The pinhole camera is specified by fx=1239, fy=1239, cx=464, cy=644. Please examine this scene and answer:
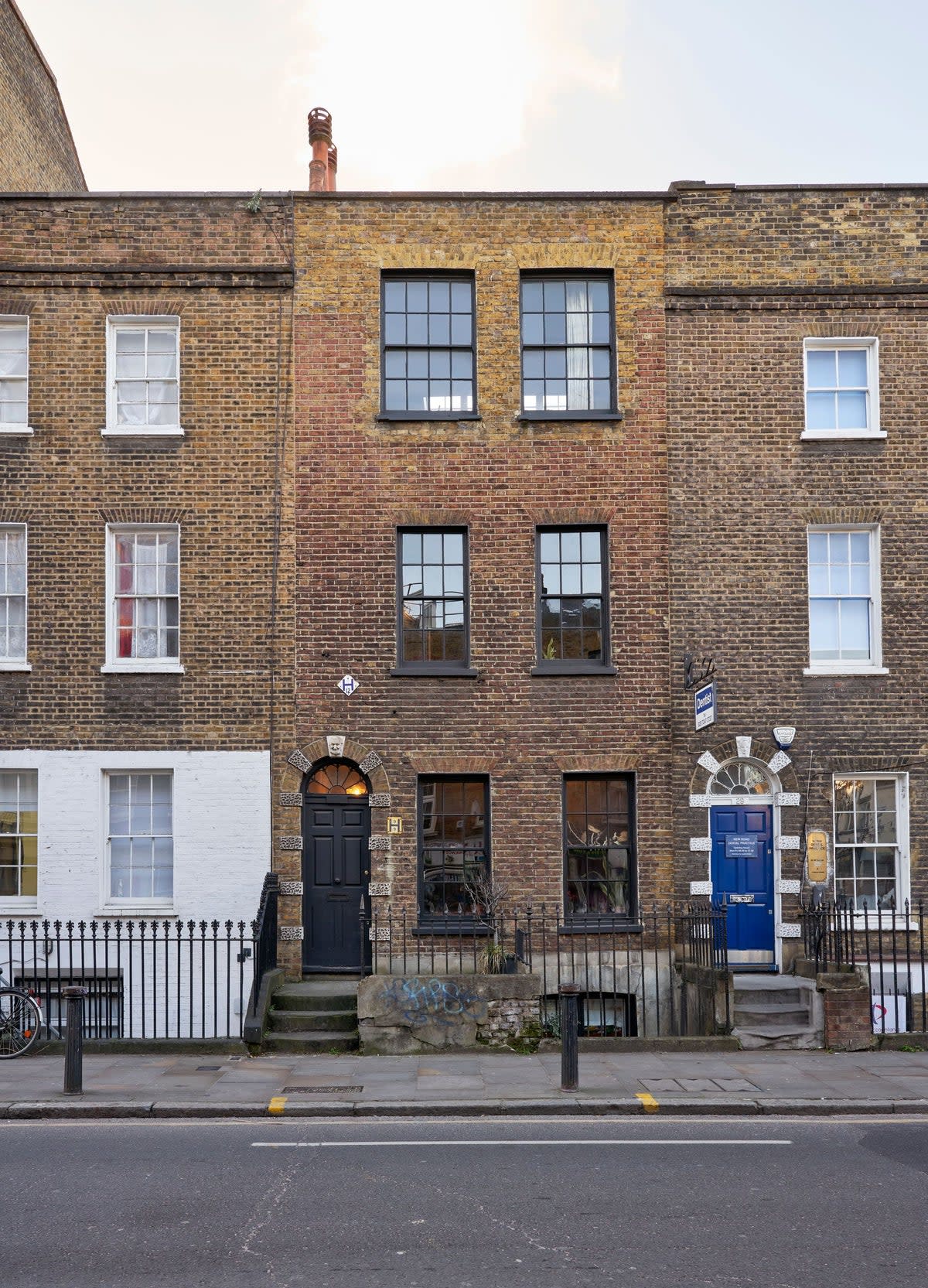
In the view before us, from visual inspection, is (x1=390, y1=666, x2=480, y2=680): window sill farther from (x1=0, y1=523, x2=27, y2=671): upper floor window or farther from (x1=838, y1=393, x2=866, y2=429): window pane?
(x1=838, y1=393, x2=866, y2=429): window pane

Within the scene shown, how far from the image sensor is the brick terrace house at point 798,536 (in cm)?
1633

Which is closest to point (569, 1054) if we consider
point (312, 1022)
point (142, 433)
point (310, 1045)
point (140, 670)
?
point (310, 1045)

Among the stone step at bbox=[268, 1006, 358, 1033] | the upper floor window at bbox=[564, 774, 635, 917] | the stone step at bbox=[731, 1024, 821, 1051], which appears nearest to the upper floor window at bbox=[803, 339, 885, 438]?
the upper floor window at bbox=[564, 774, 635, 917]

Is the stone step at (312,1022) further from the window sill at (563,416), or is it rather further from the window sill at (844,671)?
the window sill at (563,416)

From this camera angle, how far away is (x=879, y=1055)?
13211 millimetres

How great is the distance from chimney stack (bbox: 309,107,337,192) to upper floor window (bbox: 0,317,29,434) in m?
5.57

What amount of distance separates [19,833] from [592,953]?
7.69m

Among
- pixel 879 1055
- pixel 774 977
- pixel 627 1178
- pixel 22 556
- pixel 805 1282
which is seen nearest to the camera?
pixel 805 1282

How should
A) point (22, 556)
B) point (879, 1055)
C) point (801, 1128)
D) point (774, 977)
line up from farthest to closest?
point (22, 556), point (774, 977), point (879, 1055), point (801, 1128)

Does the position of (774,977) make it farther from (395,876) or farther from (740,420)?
(740,420)

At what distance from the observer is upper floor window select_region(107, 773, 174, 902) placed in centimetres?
1634

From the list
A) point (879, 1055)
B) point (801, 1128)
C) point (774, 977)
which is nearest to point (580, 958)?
point (774, 977)

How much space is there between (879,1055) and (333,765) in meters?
7.47

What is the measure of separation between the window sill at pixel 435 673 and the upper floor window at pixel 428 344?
3.47m
